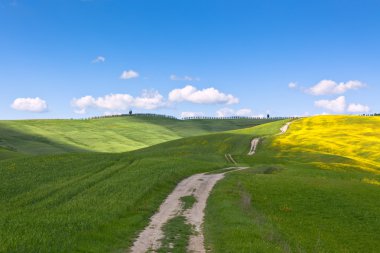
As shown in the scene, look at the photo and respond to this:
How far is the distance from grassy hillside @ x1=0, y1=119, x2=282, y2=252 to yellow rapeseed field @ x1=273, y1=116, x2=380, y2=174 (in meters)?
31.1

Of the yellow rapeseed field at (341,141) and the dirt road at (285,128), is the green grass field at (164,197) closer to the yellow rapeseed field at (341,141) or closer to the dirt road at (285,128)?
the yellow rapeseed field at (341,141)

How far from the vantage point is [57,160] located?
72562 mm

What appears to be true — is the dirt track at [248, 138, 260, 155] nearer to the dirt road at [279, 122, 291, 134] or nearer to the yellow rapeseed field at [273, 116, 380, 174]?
the yellow rapeseed field at [273, 116, 380, 174]

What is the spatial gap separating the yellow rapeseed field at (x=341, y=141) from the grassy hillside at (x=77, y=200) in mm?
31060

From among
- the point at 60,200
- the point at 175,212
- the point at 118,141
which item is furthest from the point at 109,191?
the point at 118,141

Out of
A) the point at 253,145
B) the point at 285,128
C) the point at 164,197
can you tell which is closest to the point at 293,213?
the point at 164,197

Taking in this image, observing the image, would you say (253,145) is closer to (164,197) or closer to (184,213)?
(164,197)

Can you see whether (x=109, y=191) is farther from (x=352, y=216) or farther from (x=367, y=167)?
(x=367, y=167)

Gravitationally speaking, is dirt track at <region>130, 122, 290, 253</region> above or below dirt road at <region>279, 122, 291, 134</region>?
below

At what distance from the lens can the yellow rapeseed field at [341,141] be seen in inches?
3797

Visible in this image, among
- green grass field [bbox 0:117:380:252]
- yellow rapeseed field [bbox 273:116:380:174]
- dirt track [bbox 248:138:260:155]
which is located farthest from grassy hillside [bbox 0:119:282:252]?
yellow rapeseed field [bbox 273:116:380:174]

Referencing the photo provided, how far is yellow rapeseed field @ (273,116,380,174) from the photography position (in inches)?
3797

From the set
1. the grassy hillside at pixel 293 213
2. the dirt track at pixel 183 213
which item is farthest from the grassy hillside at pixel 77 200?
the grassy hillside at pixel 293 213

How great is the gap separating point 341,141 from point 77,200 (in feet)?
318
